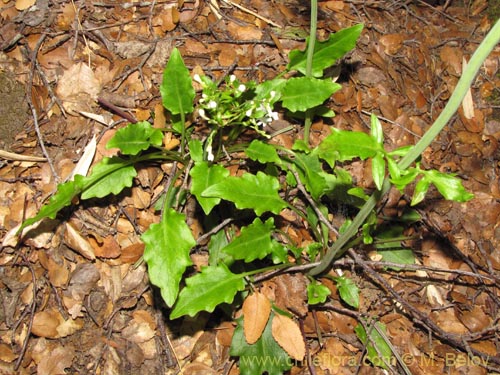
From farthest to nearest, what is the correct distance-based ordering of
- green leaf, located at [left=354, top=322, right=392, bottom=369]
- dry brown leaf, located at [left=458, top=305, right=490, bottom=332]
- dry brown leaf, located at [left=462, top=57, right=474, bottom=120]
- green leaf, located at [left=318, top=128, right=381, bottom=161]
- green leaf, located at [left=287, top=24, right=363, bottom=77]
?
1. dry brown leaf, located at [left=462, top=57, right=474, bottom=120]
2. dry brown leaf, located at [left=458, top=305, right=490, bottom=332]
3. green leaf, located at [left=287, top=24, right=363, bottom=77]
4. green leaf, located at [left=354, top=322, right=392, bottom=369]
5. green leaf, located at [left=318, top=128, right=381, bottom=161]

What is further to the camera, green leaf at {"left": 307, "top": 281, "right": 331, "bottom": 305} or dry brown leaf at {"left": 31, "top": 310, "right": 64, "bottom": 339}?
green leaf at {"left": 307, "top": 281, "right": 331, "bottom": 305}

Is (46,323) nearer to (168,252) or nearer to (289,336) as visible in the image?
(168,252)

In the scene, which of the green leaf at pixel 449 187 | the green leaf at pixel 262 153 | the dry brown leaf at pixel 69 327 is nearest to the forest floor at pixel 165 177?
the dry brown leaf at pixel 69 327

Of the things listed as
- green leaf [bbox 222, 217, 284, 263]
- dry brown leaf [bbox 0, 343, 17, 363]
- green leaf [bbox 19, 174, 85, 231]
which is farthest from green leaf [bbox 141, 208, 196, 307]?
dry brown leaf [bbox 0, 343, 17, 363]

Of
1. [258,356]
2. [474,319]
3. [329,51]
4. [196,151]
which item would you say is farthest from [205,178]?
[474,319]

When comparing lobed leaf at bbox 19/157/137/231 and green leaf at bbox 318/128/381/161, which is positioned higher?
green leaf at bbox 318/128/381/161

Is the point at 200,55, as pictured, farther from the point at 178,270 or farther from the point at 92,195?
the point at 178,270

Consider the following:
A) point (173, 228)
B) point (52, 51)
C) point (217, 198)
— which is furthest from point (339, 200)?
point (52, 51)

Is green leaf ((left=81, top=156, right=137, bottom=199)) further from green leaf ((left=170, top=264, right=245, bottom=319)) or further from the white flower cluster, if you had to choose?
green leaf ((left=170, top=264, right=245, bottom=319))

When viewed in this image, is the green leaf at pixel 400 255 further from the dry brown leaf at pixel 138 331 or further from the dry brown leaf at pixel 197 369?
the dry brown leaf at pixel 138 331
